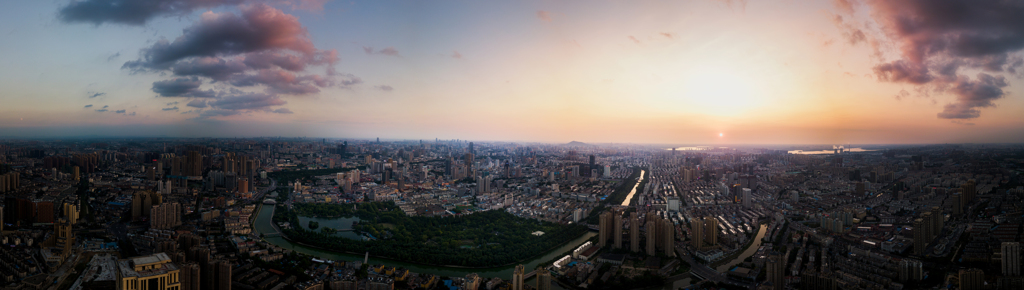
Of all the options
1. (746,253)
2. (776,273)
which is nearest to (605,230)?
(746,253)

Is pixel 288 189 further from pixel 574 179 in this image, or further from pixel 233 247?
pixel 574 179

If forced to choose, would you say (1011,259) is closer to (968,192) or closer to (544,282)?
(968,192)

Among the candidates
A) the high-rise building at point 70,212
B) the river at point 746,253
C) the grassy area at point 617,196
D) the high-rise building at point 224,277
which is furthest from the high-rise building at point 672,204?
the high-rise building at point 70,212

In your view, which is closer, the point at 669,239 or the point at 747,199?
the point at 669,239

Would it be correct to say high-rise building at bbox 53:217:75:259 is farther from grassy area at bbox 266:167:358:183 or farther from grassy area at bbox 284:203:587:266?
grassy area at bbox 266:167:358:183

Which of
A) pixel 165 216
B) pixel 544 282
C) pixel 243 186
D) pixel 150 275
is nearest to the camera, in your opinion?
pixel 150 275

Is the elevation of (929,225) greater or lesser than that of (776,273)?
greater

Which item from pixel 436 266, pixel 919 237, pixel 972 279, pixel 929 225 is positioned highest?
pixel 929 225

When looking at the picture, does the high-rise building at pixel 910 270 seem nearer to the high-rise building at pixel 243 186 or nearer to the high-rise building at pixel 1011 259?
the high-rise building at pixel 1011 259
